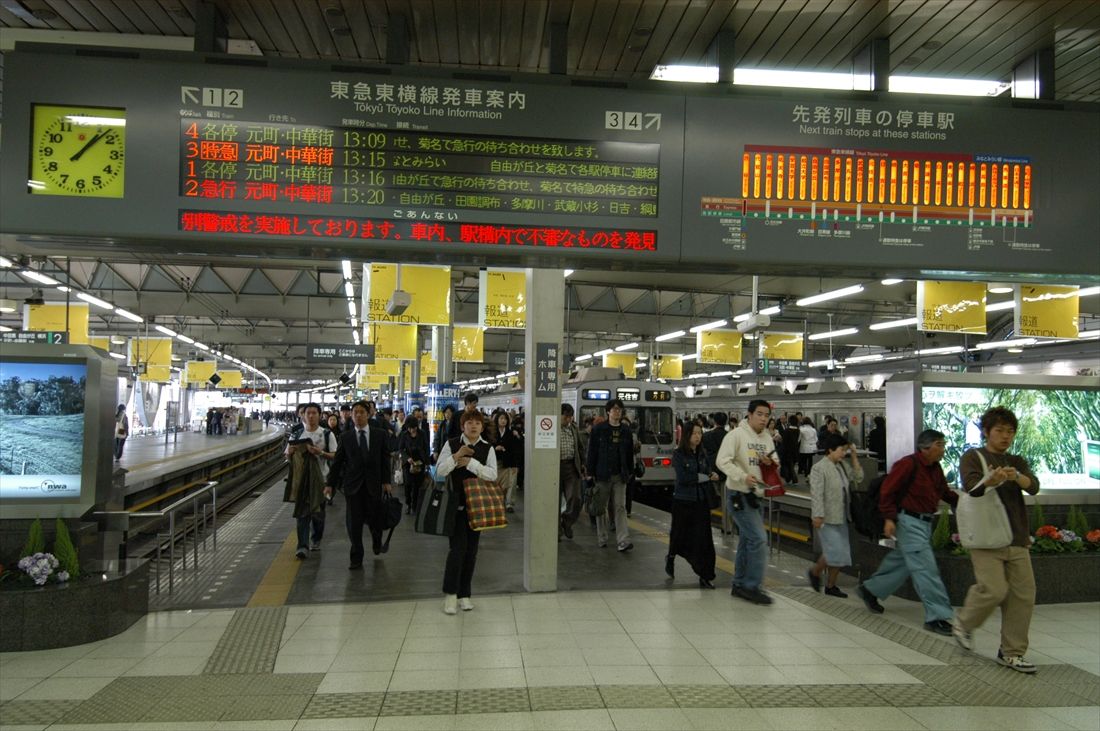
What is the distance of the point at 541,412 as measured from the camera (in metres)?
7.92

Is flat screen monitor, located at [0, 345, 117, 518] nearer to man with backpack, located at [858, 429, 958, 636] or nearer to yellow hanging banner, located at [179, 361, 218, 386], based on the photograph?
man with backpack, located at [858, 429, 958, 636]

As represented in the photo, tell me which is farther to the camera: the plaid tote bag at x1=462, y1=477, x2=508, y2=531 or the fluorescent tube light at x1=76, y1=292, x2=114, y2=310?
the fluorescent tube light at x1=76, y1=292, x2=114, y2=310

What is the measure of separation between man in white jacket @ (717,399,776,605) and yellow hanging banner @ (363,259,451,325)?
29.8 feet

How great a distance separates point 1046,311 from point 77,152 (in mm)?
17185

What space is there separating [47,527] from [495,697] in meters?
3.96

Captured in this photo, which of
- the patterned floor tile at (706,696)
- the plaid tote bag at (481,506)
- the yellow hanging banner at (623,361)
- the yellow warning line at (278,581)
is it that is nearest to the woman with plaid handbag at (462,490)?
the plaid tote bag at (481,506)

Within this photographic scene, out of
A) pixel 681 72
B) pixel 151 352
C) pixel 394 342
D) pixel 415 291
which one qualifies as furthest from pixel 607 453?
pixel 151 352

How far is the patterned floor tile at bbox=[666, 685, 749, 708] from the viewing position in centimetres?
489

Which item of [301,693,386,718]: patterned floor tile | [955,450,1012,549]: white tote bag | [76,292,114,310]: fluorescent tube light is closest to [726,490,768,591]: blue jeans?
[955,450,1012,549]: white tote bag

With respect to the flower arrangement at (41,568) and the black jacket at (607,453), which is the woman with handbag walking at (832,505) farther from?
the flower arrangement at (41,568)

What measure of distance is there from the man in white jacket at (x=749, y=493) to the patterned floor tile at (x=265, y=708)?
4203 mm

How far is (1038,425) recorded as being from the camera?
28.2 ft

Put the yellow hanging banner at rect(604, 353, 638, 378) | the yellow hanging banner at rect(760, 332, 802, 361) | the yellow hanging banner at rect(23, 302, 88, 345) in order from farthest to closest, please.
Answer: the yellow hanging banner at rect(604, 353, 638, 378) → the yellow hanging banner at rect(760, 332, 802, 361) → the yellow hanging banner at rect(23, 302, 88, 345)

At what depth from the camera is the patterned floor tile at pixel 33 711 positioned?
4523 millimetres
